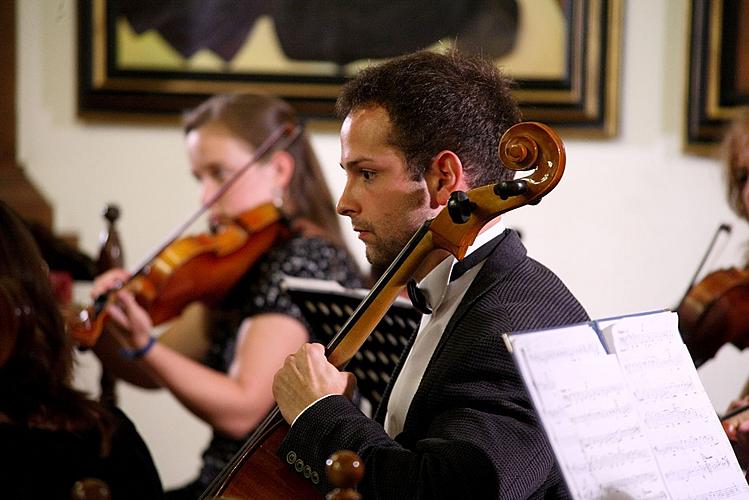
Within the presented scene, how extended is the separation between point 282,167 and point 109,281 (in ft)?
1.70

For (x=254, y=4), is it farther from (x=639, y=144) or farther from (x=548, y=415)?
(x=548, y=415)

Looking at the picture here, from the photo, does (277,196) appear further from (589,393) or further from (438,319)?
(589,393)

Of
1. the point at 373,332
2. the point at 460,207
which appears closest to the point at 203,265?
the point at 373,332

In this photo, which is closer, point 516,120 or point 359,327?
point 359,327

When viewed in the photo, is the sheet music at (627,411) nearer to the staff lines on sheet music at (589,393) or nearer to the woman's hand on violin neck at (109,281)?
the staff lines on sheet music at (589,393)

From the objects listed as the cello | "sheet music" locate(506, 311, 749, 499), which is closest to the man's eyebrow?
the cello

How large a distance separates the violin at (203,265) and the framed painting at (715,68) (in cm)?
145

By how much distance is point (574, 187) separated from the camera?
3508mm

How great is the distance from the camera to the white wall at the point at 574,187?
11.3 feet

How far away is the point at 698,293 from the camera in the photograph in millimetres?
2541

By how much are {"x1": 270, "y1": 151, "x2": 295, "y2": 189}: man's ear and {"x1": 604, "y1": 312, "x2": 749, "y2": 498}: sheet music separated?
1538 millimetres

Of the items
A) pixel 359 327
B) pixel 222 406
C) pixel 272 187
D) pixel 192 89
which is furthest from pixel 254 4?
pixel 359 327

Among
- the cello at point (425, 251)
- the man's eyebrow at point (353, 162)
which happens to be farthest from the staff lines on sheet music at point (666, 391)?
the man's eyebrow at point (353, 162)

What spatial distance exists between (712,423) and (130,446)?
33.9 inches
